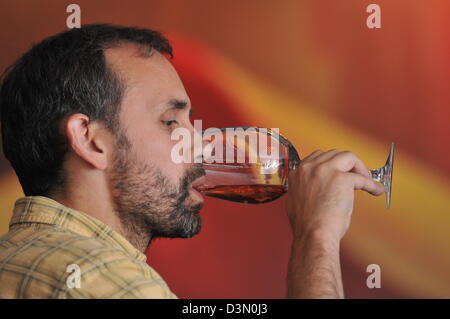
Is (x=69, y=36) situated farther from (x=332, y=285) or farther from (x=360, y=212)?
(x=360, y=212)

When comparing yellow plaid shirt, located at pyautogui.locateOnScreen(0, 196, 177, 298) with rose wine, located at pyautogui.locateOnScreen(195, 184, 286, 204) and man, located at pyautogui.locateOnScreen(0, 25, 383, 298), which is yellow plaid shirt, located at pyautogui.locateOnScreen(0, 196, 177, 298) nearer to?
man, located at pyautogui.locateOnScreen(0, 25, 383, 298)

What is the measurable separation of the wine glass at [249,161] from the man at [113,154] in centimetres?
4

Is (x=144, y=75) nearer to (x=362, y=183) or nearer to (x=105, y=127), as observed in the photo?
(x=105, y=127)


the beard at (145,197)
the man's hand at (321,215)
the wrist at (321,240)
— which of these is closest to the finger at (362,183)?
the man's hand at (321,215)

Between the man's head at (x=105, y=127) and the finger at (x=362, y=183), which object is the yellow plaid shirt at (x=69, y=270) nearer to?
the man's head at (x=105, y=127)

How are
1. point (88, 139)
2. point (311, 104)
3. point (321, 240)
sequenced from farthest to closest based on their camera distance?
point (311, 104) < point (88, 139) < point (321, 240)

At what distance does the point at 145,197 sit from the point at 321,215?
34cm

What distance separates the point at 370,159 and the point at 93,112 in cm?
103

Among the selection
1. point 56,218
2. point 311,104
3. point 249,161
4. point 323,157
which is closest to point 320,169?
point 323,157

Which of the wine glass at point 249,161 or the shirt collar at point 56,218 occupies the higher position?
the wine glass at point 249,161

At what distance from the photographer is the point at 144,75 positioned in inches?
44.4

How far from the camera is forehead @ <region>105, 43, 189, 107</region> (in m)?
1.12

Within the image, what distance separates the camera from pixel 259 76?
1949 millimetres

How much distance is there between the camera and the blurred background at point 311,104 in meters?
1.86
